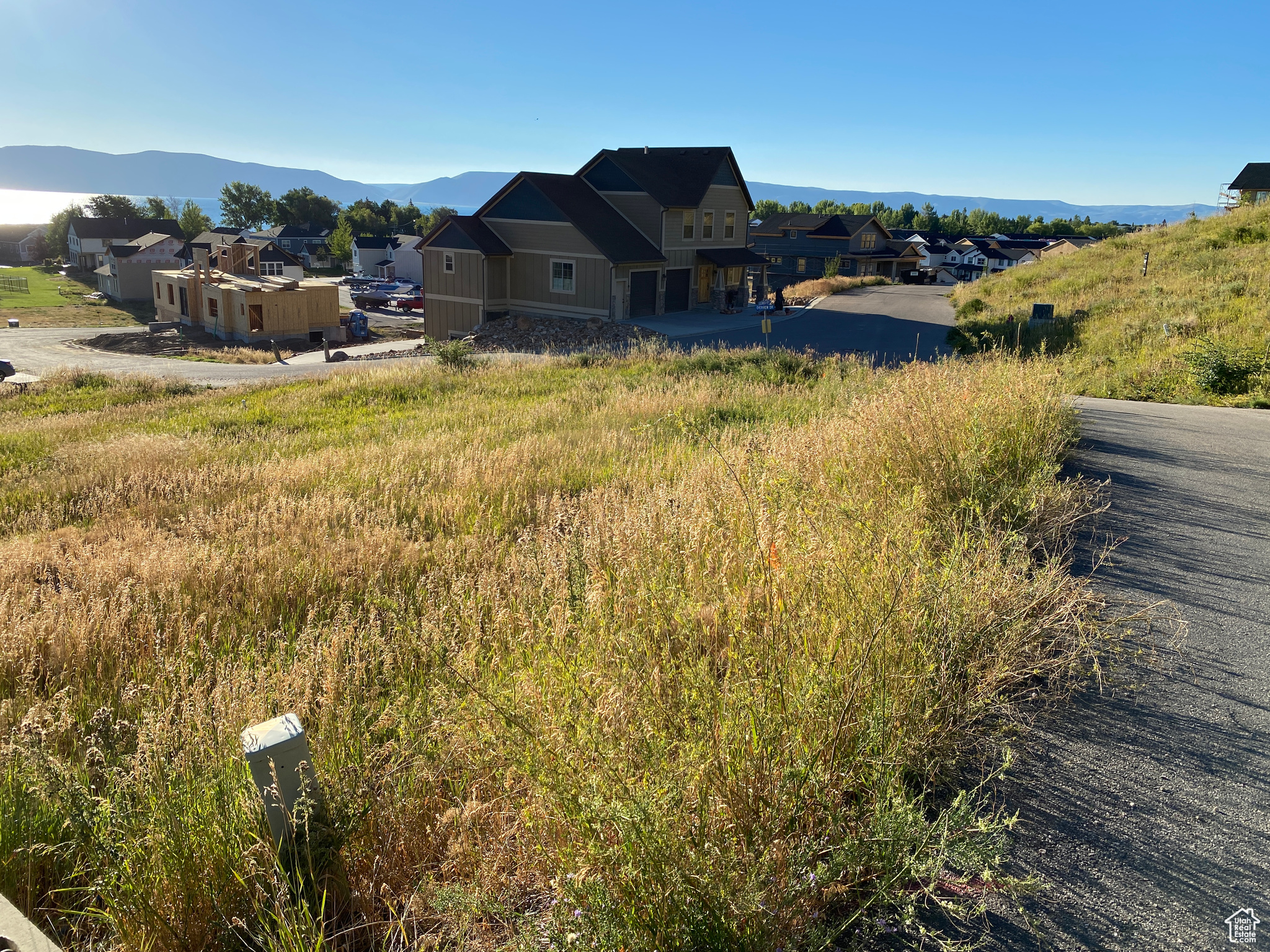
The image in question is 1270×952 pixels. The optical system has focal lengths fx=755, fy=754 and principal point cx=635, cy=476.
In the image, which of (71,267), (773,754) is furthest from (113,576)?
(71,267)

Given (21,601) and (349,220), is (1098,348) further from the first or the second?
(349,220)

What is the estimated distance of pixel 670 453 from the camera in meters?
9.18

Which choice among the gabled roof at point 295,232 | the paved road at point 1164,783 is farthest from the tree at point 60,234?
the paved road at point 1164,783

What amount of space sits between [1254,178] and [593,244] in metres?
53.3

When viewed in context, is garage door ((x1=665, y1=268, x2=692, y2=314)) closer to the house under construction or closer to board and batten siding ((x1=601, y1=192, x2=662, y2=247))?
board and batten siding ((x1=601, y1=192, x2=662, y2=247))

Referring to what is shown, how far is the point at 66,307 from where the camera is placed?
64.2m

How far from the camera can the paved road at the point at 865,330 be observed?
2614 centimetres

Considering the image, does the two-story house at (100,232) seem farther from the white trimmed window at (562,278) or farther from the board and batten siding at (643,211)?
the white trimmed window at (562,278)

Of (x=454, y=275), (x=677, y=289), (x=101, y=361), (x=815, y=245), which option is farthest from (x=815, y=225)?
(x=101, y=361)

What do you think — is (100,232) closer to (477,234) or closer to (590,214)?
(477,234)

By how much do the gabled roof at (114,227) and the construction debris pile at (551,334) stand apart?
234 feet

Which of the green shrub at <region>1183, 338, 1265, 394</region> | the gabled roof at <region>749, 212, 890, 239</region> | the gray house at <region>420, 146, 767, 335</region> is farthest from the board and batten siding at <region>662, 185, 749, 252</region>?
the gabled roof at <region>749, 212, 890, 239</region>

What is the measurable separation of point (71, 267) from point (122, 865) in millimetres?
113870

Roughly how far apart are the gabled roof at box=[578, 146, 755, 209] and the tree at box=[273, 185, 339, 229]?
298 feet
